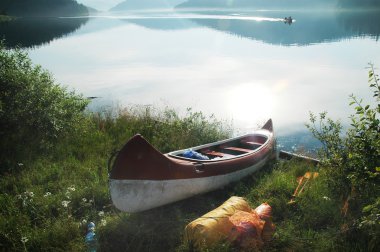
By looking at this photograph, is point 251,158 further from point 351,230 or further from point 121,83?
point 121,83

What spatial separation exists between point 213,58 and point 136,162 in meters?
33.9

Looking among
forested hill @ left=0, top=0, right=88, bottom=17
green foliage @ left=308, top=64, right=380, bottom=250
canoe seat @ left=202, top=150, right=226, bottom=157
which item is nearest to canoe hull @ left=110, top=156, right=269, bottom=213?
canoe seat @ left=202, top=150, right=226, bottom=157

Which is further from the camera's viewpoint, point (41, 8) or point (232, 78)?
point (41, 8)

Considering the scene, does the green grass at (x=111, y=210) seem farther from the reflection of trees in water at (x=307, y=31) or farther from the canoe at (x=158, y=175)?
the reflection of trees in water at (x=307, y=31)

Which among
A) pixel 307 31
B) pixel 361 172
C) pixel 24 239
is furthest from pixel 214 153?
pixel 307 31

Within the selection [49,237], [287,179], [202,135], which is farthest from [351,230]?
[202,135]

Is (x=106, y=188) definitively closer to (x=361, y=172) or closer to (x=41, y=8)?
(x=361, y=172)

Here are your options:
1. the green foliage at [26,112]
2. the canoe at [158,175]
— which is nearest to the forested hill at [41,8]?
the green foliage at [26,112]

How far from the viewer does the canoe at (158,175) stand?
638cm

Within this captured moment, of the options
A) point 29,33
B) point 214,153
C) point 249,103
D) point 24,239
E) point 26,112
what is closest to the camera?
point 24,239

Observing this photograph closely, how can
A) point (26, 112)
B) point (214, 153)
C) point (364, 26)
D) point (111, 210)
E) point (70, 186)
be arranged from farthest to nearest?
point (364, 26), point (26, 112), point (214, 153), point (70, 186), point (111, 210)

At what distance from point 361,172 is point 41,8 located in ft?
515

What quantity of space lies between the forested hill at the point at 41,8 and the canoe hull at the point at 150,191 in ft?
375

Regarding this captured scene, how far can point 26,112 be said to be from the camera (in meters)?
9.73
